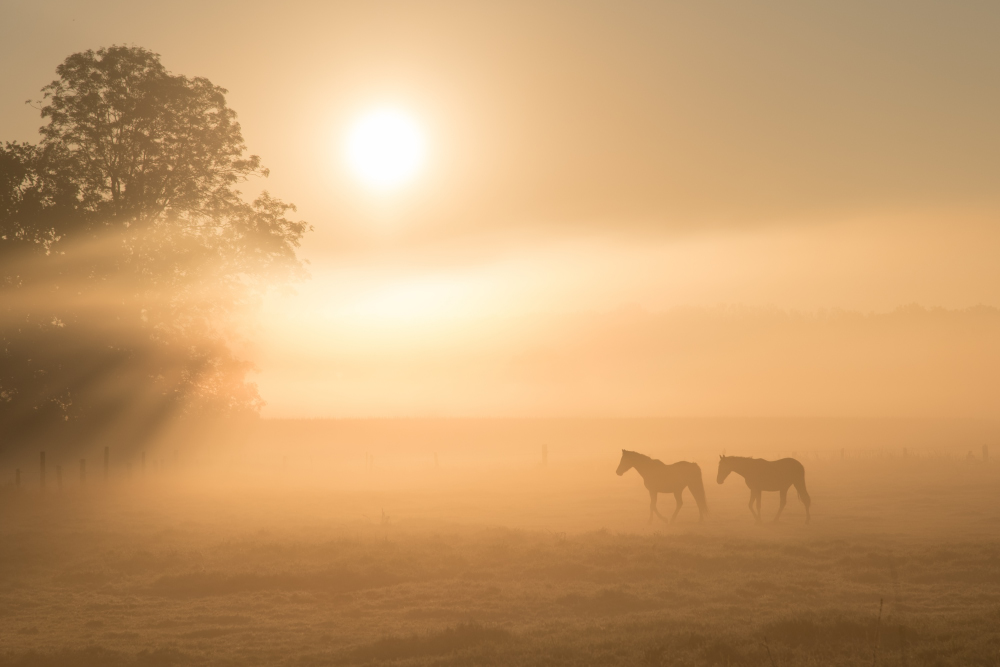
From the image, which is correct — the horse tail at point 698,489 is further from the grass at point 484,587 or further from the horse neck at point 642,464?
the horse neck at point 642,464

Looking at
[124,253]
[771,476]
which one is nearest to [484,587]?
[771,476]

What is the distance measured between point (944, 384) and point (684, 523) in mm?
169043

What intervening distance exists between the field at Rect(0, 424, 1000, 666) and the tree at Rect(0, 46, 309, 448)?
3991mm

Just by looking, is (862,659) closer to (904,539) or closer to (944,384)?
(904,539)

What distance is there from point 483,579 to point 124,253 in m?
22.8

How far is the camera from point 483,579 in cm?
1566

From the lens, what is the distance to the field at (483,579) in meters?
10.4

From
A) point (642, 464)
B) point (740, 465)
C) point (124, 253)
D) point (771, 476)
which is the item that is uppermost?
point (124, 253)

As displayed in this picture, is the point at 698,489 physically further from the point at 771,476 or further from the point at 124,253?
the point at 124,253

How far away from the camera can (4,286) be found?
91.6 feet

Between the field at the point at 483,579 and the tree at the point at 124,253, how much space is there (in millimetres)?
3991

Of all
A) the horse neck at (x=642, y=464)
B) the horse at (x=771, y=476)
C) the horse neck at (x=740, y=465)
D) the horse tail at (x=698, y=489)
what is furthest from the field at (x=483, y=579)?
the horse neck at (x=642, y=464)

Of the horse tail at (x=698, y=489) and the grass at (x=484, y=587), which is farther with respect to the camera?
the horse tail at (x=698, y=489)

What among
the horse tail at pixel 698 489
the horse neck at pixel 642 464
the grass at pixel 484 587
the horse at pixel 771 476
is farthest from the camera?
the horse neck at pixel 642 464
